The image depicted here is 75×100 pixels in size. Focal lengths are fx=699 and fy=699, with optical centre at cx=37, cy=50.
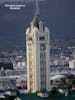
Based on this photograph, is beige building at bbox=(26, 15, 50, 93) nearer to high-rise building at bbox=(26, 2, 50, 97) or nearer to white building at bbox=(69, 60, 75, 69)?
high-rise building at bbox=(26, 2, 50, 97)

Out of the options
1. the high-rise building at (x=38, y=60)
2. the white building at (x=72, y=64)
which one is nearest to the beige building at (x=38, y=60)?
the high-rise building at (x=38, y=60)

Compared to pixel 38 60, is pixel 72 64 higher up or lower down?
lower down

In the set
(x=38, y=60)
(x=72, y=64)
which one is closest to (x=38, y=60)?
(x=38, y=60)

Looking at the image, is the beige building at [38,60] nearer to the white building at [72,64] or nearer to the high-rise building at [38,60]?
the high-rise building at [38,60]

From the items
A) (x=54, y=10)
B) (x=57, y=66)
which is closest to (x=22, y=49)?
(x=57, y=66)

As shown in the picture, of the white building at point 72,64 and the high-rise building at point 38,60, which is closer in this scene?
the high-rise building at point 38,60

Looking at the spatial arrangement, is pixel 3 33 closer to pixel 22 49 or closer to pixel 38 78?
pixel 22 49

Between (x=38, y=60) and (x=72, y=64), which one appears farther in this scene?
(x=72, y=64)

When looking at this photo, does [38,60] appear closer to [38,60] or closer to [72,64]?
[38,60]
